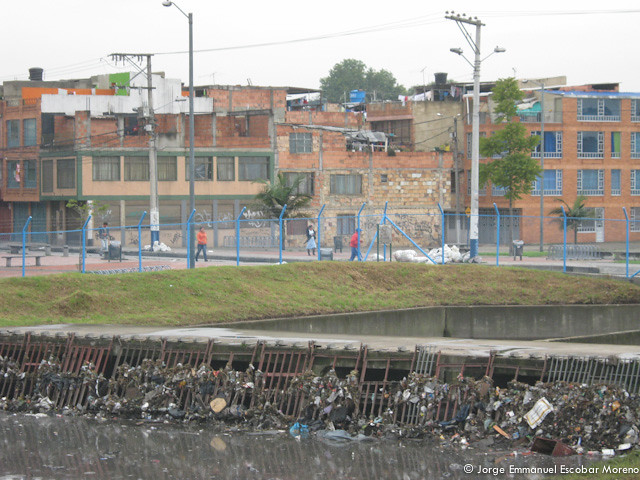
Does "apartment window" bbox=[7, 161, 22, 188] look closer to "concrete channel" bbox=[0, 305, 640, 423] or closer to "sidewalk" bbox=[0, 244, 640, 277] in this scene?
"sidewalk" bbox=[0, 244, 640, 277]

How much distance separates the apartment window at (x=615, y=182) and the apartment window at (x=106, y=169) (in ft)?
118

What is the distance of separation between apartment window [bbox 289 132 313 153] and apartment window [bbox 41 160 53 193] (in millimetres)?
15856

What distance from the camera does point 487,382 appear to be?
13977 mm

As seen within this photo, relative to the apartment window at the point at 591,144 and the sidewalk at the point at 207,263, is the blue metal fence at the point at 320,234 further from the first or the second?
the apartment window at the point at 591,144

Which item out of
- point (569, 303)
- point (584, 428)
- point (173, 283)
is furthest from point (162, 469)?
point (569, 303)

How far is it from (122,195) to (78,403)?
41.2 meters

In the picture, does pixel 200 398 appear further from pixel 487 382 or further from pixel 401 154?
pixel 401 154

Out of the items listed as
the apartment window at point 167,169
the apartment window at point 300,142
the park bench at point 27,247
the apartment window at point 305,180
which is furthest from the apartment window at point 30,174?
the park bench at point 27,247

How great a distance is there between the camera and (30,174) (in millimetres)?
59562

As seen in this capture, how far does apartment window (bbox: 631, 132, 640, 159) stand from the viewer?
6650cm

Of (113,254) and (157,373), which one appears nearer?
(157,373)

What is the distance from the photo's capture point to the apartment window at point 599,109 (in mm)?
65250

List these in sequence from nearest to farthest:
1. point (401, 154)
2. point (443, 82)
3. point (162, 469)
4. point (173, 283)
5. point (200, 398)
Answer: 1. point (162, 469)
2. point (200, 398)
3. point (173, 283)
4. point (401, 154)
5. point (443, 82)

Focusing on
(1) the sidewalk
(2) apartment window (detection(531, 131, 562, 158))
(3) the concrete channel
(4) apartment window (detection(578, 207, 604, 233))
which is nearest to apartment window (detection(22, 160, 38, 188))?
(1) the sidewalk
